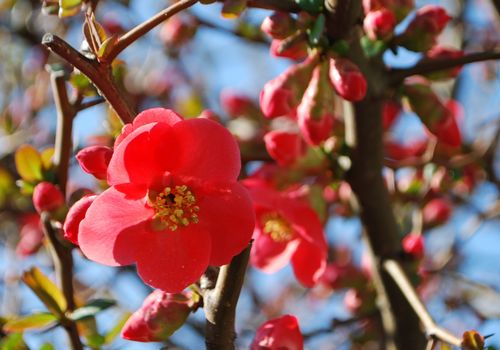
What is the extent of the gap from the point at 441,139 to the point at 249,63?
2746mm

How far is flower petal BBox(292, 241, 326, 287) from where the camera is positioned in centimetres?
132

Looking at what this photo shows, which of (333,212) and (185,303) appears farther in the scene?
(333,212)

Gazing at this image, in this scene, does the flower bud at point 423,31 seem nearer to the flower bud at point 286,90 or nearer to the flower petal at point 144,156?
the flower bud at point 286,90

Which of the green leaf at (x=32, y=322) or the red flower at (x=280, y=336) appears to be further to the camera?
the green leaf at (x=32, y=322)

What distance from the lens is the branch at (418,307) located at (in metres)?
0.93

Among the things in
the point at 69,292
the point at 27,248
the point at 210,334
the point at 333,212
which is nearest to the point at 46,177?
the point at 69,292

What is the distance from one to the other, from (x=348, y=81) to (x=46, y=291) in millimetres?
542

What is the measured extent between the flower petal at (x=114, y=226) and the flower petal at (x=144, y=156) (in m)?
0.02

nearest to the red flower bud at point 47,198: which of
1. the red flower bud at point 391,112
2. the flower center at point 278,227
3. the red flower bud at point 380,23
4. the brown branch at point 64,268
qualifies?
the brown branch at point 64,268

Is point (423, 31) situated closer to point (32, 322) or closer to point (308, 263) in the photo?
point (308, 263)

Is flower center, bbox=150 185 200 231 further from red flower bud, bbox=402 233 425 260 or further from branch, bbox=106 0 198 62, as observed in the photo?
red flower bud, bbox=402 233 425 260

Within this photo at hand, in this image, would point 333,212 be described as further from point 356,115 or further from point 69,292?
point 69,292

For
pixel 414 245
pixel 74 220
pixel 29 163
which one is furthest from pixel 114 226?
pixel 414 245

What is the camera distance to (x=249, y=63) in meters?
4.01
